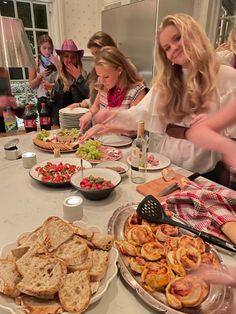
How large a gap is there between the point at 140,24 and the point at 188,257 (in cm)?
328

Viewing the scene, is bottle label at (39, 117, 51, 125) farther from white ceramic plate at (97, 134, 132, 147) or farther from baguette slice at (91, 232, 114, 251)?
baguette slice at (91, 232, 114, 251)

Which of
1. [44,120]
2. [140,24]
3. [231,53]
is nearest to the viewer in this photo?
[231,53]

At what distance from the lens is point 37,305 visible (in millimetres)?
604

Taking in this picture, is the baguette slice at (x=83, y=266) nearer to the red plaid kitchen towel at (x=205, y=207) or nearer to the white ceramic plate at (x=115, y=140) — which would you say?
the red plaid kitchen towel at (x=205, y=207)

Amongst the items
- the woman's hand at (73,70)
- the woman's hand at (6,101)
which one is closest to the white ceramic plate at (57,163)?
the woman's hand at (6,101)

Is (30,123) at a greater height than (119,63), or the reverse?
(119,63)

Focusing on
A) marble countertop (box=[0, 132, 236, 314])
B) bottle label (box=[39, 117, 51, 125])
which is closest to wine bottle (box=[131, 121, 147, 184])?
Result: marble countertop (box=[0, 132, 236, 314])

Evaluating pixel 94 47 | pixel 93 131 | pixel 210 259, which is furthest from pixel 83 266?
pixel 94 47

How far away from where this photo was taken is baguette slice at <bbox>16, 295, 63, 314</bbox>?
59 cm

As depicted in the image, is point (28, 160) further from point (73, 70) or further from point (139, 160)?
point (73, 70)

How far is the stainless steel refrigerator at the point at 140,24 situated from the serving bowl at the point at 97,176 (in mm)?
2254

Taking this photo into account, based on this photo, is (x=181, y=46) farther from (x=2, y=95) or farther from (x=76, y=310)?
(x=2, y=95)

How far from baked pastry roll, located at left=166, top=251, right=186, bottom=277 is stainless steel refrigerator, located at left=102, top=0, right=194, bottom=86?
279 cm

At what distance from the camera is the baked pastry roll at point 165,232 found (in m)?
0.84
